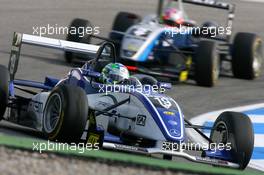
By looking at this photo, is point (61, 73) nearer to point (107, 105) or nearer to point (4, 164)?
point (107, 105)

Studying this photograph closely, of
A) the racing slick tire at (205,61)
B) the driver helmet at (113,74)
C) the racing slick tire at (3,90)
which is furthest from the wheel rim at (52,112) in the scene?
the racing slick tire at (205,61)

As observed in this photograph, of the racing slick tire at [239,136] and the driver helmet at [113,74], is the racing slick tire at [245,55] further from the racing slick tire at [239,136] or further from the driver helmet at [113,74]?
the racing slick tire at [239,136]

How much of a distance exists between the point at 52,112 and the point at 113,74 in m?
0.82

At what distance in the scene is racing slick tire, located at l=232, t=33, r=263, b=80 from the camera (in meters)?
15.0

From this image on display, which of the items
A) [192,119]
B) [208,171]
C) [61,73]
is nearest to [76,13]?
[61,73]

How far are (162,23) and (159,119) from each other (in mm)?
6672

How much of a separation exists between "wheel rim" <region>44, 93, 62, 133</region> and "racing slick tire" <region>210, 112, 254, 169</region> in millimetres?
1677

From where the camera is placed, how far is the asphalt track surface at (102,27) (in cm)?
1349

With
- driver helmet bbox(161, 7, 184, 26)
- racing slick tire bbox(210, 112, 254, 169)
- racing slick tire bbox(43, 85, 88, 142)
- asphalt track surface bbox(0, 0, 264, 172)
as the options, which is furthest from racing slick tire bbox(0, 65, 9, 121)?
driver helmet bbox(161, 7, 184, 26)

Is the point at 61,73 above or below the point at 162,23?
below

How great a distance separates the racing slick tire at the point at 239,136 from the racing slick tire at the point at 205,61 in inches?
187

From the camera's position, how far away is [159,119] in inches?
339

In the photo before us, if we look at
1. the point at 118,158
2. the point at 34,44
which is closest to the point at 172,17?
the point at 34,44

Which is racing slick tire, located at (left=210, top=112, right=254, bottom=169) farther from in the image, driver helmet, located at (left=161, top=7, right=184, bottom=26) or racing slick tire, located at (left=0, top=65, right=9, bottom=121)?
driver helmet, located at (left=161, top=7, right=184, bottom=26)
